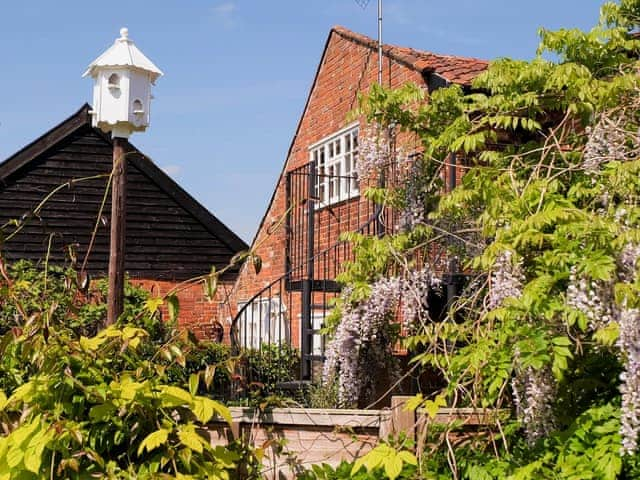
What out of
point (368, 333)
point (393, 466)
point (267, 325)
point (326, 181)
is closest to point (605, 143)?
point (368, 333)

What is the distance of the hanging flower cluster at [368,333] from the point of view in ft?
20.9

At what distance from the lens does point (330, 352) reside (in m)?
6.65

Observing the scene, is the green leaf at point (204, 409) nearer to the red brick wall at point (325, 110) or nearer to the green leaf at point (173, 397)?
the green leaf at point (173, 397)

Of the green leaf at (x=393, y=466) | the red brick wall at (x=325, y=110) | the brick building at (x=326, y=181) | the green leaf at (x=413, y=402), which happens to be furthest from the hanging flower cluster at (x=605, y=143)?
the red brick wall at (x=325, y=110)

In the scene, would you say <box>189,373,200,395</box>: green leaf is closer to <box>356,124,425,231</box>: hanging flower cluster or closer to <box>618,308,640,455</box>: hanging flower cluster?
<box>618,308,640,455</box>: hanging flower cluster

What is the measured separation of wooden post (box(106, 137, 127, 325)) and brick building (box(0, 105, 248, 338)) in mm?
9290

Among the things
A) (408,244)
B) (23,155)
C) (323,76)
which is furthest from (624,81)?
(23,155)

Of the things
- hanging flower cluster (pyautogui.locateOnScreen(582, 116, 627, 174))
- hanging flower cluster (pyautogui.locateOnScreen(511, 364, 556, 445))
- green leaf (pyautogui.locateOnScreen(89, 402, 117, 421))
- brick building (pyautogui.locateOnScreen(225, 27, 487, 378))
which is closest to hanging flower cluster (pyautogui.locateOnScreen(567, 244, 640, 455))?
hanging flower cluster (pyautogui.locateOnScreen(511, 364, 556, 445))

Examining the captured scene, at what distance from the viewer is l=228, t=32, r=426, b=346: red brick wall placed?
12062 millimetres

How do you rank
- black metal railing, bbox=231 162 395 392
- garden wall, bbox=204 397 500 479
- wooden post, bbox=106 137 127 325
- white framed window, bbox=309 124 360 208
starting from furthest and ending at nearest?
white framed window, bbox=309 124 360 208
black metal railing, bbox=231 162 395 392
wooden post, bbox=106 137 127 325
garden wall, bbox=204 397 500 479

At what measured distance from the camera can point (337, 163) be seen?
12.4 m

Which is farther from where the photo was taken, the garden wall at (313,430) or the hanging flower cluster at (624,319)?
the garden wall at (313,430)

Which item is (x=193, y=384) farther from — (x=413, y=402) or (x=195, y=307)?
(x=195, y=307)

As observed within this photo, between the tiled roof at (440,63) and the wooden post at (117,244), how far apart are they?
4293 mm
